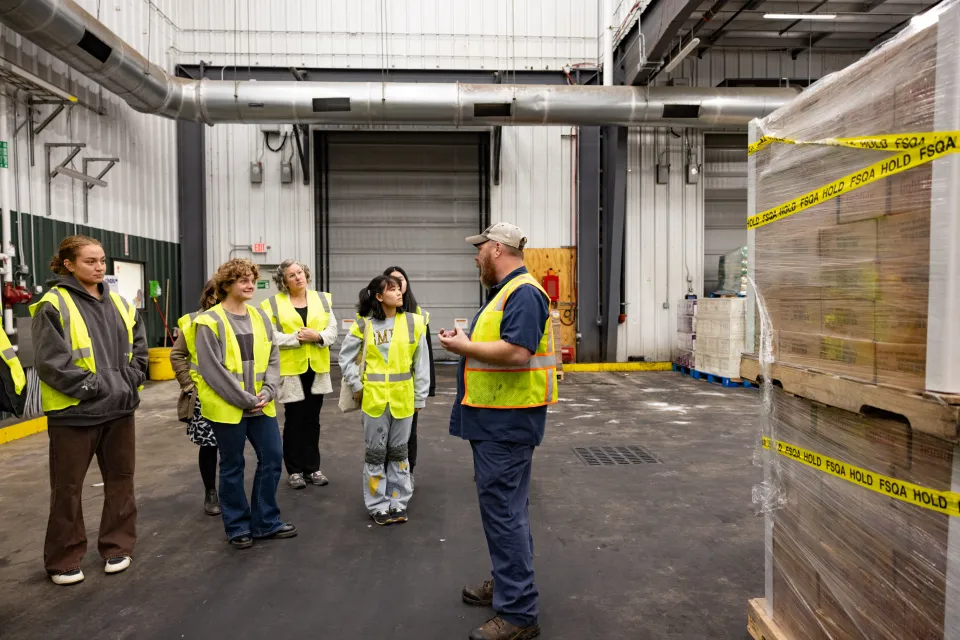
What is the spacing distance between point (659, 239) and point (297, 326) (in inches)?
372

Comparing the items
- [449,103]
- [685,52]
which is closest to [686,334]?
[685,52]

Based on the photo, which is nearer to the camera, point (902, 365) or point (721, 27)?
point (902, 365)

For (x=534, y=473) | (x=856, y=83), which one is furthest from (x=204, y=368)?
(x=856, y=83)

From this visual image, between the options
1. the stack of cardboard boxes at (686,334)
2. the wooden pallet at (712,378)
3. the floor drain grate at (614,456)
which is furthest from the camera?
the stack of cardboard boxes at (686,334)

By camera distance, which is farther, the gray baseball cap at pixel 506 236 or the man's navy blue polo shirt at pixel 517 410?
the gray baseball cap at pixel 506 236

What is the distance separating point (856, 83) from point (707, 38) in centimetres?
1023

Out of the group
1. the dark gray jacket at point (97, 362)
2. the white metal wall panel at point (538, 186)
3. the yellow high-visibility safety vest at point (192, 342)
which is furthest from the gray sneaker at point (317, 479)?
the white metal wall panel at point (538, 186)

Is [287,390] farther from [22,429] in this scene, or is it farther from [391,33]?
[391,33]

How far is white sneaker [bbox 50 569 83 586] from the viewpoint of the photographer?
3.09 m

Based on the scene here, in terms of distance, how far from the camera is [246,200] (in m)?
11.9

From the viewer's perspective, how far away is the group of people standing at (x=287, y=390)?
2.57 metres

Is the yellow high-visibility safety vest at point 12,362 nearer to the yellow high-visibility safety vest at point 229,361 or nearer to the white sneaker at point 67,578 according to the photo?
the yellow high-visibility safety vest at point 229,361

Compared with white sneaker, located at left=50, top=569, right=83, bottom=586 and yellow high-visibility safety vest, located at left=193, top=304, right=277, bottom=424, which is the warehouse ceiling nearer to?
yellow high-visibility safety vest, located at left=193, top=304, right=277, bottom=424

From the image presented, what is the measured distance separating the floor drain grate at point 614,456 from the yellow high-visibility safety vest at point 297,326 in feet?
8.68
